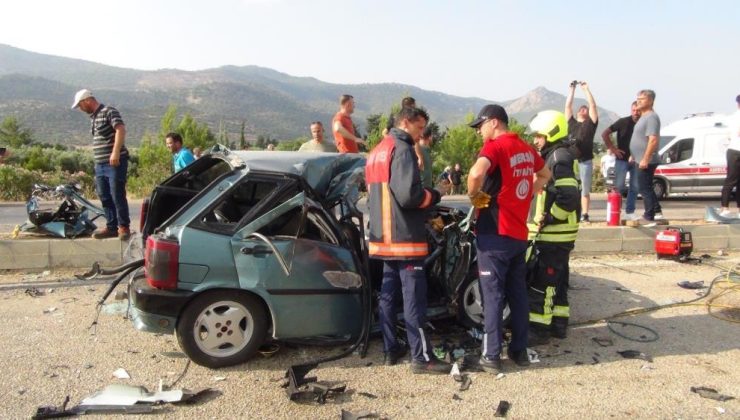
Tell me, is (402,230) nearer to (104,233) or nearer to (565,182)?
(565,182)

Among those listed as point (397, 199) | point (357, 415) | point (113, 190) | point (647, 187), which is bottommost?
point (357, 415)

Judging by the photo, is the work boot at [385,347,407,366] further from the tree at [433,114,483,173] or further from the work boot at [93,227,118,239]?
the tree at [433,114,483,173]

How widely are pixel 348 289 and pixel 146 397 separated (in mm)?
1525

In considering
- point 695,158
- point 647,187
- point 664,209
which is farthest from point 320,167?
point 695,158

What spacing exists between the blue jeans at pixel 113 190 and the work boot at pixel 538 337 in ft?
16.3

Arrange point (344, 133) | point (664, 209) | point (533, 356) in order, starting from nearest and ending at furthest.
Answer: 1. point (533, 356)
2. point (344, 133)
3. point (664, 209)

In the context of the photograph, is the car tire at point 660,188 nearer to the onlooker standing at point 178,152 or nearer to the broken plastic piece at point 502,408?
the onlooker standing at point 178,152

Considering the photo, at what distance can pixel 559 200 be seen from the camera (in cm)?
477

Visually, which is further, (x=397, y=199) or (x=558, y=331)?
(x=558, y=331)

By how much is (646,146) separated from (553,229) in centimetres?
425

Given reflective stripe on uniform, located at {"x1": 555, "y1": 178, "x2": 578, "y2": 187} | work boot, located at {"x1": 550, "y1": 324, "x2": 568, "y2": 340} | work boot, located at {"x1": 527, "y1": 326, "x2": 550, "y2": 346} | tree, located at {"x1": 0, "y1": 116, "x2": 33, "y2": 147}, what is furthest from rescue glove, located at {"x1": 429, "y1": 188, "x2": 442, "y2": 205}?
tree, located at {"x1": 0, "y1": 116, "x2": 33, "y2": 147}

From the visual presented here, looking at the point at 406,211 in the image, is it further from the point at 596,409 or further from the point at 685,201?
the point at 685,201

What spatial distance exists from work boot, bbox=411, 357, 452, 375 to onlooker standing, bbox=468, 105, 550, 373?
11.2 inches

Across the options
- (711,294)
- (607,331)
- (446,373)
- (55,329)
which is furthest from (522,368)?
(55,329)
